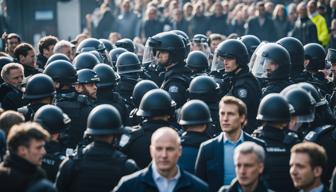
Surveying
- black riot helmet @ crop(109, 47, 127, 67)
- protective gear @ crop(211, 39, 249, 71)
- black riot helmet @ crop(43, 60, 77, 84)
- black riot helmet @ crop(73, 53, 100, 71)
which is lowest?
black riot helmet @ crop(109, 47, 127, 67)

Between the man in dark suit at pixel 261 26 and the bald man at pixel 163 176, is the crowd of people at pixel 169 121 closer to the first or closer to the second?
the bald man at pixel 163 176

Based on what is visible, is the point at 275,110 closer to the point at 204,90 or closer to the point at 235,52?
the point at 204,90

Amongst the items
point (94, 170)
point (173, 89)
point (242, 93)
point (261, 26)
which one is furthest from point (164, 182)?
point (261, 26)

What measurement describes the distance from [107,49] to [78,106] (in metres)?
6.15

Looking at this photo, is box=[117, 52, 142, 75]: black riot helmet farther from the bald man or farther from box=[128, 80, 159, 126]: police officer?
the bald man

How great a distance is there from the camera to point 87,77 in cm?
1344

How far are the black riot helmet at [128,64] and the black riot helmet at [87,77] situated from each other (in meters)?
1.89

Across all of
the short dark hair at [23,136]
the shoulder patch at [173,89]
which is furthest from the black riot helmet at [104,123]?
the shoulder patch at [173,89]

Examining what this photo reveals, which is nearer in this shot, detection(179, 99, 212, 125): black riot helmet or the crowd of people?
the crowd of people

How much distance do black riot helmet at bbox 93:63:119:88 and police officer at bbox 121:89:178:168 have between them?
2.11m

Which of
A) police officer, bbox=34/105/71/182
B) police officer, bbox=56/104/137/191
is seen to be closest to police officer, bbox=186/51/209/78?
police officer, bbox=34/105/71/182

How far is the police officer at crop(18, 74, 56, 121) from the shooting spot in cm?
1240

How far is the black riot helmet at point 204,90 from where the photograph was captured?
42.3 ft

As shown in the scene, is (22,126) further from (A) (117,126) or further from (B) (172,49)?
(B) (172,49)
